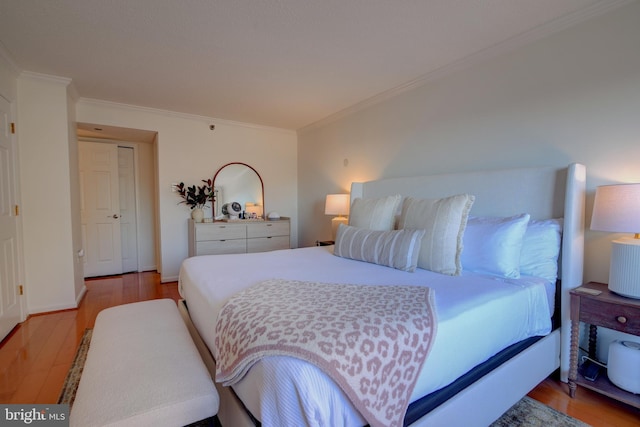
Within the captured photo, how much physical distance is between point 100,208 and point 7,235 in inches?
82.2

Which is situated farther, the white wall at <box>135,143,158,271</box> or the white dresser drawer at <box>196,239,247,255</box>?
the white wall at <box>135,143,158,271</box>

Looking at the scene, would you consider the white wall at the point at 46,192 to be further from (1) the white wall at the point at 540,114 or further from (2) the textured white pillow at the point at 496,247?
(2) the textured white pillow at the point at 496,247

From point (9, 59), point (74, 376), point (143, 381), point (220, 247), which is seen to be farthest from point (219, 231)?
point (143, 381)

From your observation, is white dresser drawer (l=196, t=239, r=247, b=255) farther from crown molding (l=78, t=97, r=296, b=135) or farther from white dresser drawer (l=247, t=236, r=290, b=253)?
crown molding (l=78, t=97, r=296, b=135)

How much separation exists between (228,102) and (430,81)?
7.71 ft

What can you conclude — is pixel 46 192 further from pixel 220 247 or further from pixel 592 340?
pixel 592 340

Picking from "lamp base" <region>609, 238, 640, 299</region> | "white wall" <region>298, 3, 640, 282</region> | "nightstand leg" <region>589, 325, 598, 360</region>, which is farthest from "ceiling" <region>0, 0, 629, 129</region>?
"nightstand leg" <region>589, 325, 598, 360</region>

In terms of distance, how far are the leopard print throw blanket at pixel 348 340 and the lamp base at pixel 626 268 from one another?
3.75ft

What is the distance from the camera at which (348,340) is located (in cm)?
96

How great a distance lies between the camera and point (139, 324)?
1606mm

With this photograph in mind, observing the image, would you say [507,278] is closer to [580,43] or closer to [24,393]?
[580,43]

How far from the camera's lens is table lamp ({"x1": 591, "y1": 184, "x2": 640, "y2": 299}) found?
1495 millimetres

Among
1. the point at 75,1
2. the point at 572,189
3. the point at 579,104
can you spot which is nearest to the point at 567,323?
the point at 572,189

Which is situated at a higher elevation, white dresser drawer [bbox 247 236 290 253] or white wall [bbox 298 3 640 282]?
white wall [bbox 298 3 640 282]
